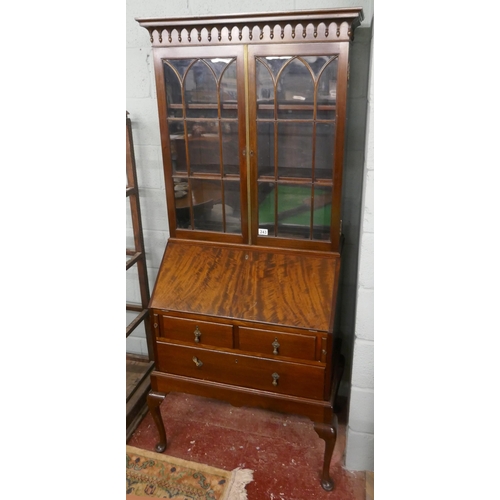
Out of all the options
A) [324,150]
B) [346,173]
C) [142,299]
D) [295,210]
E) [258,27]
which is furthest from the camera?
[142,299]

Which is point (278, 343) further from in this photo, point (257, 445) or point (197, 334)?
point (257, 445)

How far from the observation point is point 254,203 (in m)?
1.58

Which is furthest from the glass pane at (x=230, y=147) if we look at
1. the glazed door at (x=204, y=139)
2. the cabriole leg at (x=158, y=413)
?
the cabriole leg at (x=158, y=413)

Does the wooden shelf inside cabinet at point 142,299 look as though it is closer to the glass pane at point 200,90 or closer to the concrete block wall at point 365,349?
the glass pane at point 200,90

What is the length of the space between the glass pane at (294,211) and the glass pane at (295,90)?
0.87 ft

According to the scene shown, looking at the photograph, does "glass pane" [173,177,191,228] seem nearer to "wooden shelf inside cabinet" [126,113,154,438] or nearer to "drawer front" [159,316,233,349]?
"wooden shelf inside cabinet" [126,113,154,438]

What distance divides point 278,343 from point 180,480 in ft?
2.40

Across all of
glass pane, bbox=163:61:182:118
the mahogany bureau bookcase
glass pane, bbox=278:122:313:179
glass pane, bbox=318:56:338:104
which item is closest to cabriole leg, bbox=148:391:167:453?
the mahogany bureau bookcase

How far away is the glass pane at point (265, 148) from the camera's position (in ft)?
4.88

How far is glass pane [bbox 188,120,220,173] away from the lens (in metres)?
1.57

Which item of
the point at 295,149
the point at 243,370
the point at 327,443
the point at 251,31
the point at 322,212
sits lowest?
the point at 327,443

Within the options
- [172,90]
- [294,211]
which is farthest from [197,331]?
[172,90]

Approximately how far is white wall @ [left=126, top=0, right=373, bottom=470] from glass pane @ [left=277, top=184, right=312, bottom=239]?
0.74ft
